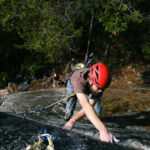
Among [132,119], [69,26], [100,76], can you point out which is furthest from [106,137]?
[69,26]

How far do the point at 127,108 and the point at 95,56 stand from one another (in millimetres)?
7220

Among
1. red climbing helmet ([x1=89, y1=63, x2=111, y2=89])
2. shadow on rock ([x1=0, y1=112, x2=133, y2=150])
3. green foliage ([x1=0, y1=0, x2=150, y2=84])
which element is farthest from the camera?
green foliage ([x1=0, y1=0, x2=150, y2=84])

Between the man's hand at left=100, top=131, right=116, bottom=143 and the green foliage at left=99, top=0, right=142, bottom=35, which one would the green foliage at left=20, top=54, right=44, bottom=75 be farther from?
the man's hand at left=100, top=131, right=116, bottom=143

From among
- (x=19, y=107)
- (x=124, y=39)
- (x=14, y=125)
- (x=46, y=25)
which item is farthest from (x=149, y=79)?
(x=14, y=125)

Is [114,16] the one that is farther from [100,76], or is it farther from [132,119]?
[100,76]

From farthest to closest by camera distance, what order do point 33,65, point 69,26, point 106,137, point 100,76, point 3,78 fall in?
point 33,65 → point 3,78 → point 69,26 → point 100,76 → point 106,137

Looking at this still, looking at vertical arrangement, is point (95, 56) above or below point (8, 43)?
below

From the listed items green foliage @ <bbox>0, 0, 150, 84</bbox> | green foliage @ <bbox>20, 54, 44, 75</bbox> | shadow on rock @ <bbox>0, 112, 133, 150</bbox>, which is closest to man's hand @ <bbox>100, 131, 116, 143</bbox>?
shadow on rock @ <bbox>0, 112, 133, 150</bbox>

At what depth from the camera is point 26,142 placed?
1.92m

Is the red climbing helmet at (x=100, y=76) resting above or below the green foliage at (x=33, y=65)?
above

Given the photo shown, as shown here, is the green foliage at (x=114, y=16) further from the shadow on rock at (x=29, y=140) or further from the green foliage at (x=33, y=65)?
the green foliage at (x=33, y=65)

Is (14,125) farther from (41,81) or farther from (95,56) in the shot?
(95,56)

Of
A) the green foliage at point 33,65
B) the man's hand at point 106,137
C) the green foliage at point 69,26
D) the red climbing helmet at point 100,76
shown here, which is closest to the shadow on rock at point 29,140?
the man's hand at point 106,137

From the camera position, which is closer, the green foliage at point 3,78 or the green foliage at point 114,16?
the green foliage at point 114,16
